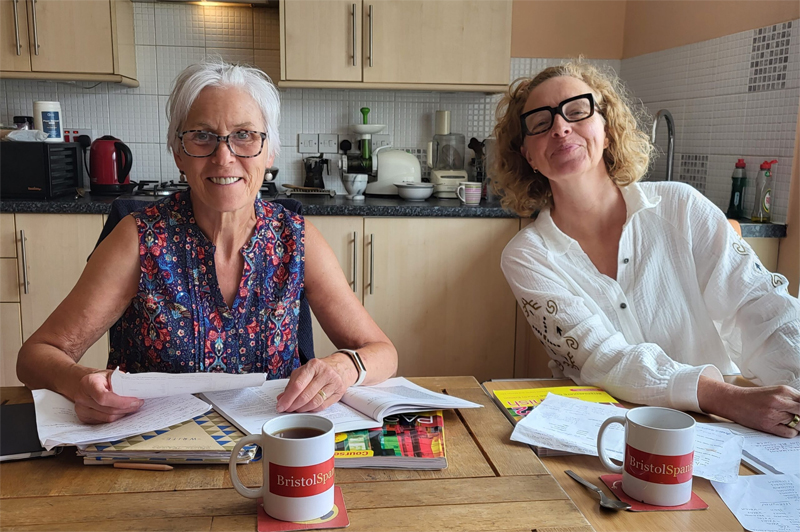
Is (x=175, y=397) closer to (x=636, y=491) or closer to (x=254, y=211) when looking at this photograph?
(x=254, y=211)

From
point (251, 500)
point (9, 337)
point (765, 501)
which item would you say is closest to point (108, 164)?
point (9, 337)

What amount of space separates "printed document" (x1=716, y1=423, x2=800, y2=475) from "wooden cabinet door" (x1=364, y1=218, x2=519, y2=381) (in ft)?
5.92

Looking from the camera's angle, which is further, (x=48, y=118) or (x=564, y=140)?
(x=48, y=118)

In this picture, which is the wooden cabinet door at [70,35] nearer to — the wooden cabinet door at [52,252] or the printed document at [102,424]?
the wooden cabinet door at [52,252]

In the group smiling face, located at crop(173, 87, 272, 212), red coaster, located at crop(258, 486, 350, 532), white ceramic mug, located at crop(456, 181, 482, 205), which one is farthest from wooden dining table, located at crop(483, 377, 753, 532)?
white ceramic mug, located at crop(456, 181, 482, 205)

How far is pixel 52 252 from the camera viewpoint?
8.75ft

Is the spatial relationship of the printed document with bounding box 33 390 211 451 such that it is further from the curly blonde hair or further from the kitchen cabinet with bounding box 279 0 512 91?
the kitchen cabinet with bounding box 279 0 512 91

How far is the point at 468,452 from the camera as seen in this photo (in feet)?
3.16

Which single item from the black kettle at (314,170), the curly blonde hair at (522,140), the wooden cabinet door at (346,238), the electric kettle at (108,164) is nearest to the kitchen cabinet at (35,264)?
the electric kettle at (108,164)

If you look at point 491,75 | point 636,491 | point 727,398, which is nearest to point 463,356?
point 491,75

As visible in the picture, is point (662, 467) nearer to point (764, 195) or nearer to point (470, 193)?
point (764, 195)

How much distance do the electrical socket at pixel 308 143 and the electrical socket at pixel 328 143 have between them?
0.02m

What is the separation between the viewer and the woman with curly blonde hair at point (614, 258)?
136cm

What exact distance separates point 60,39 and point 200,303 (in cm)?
215
